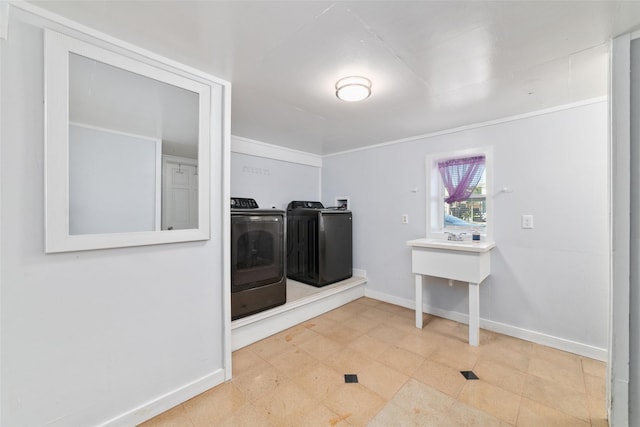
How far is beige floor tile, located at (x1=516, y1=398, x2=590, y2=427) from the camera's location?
4.78ft

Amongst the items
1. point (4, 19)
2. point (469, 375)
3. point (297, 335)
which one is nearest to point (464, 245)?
point (469, 375)

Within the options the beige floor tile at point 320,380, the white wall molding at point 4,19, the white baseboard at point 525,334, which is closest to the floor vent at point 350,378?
the beige floor tile at point 320,380

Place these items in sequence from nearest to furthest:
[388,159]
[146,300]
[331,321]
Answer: [146,300], [331,321], [388,159]

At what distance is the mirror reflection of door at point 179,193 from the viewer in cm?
161

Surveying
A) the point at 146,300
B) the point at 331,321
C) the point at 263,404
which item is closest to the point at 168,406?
the point at 263,404

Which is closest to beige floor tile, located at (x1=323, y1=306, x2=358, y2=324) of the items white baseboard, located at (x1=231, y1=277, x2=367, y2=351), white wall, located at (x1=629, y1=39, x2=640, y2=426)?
white baseboard, located at (x1=231, y1=277, x2=367, y2=351)

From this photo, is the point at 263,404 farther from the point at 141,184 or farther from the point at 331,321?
the point at 141,184

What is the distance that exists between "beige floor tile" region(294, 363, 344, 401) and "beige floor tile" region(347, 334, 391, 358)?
0.38 m

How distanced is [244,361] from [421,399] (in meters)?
1.35

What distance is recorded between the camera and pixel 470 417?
151 centimetres

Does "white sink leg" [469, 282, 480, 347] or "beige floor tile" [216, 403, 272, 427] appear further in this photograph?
"white sink leg" [469, 282, 480, 347]

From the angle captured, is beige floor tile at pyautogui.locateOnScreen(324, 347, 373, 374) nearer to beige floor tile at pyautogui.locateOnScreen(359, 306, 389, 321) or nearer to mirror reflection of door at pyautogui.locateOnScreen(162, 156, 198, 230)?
beige floor tile at pyautogui.locateOnScreen(359, 306, 389, 321)

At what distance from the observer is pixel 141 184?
1516 millimetres

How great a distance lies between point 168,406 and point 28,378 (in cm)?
72
